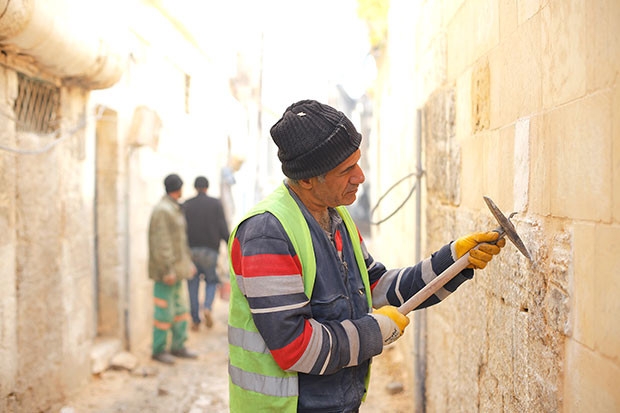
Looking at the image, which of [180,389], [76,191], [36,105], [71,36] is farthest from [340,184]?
[180,389]

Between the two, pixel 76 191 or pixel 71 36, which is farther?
pixel 76 191

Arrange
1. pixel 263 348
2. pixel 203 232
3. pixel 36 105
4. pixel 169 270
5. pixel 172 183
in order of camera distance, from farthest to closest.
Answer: pixel 203 232, pixel 172 183, pixel 169 270, pixel 36 105, pixel 263 348

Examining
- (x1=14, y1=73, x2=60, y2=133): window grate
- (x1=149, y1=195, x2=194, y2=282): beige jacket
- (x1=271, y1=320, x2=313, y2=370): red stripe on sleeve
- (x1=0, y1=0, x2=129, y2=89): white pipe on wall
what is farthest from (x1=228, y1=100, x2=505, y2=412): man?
(x1=149, y1=195, x2=194, y2=282): beige jacket

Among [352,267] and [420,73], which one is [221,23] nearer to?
[420,73]

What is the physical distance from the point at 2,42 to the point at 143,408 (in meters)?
3.00

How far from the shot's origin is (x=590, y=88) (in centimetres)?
152

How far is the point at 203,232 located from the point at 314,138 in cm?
573

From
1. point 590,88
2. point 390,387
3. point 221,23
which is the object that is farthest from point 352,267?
point 221,23

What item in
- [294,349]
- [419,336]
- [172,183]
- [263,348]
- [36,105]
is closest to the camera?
[294,349]

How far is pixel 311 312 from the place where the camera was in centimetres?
193

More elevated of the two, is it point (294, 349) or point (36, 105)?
point (36, 105)

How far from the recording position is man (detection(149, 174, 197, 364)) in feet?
20.2

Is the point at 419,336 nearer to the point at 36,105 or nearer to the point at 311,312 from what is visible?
the point at 311,312

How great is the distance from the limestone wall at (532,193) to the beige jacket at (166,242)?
3.25 meters
